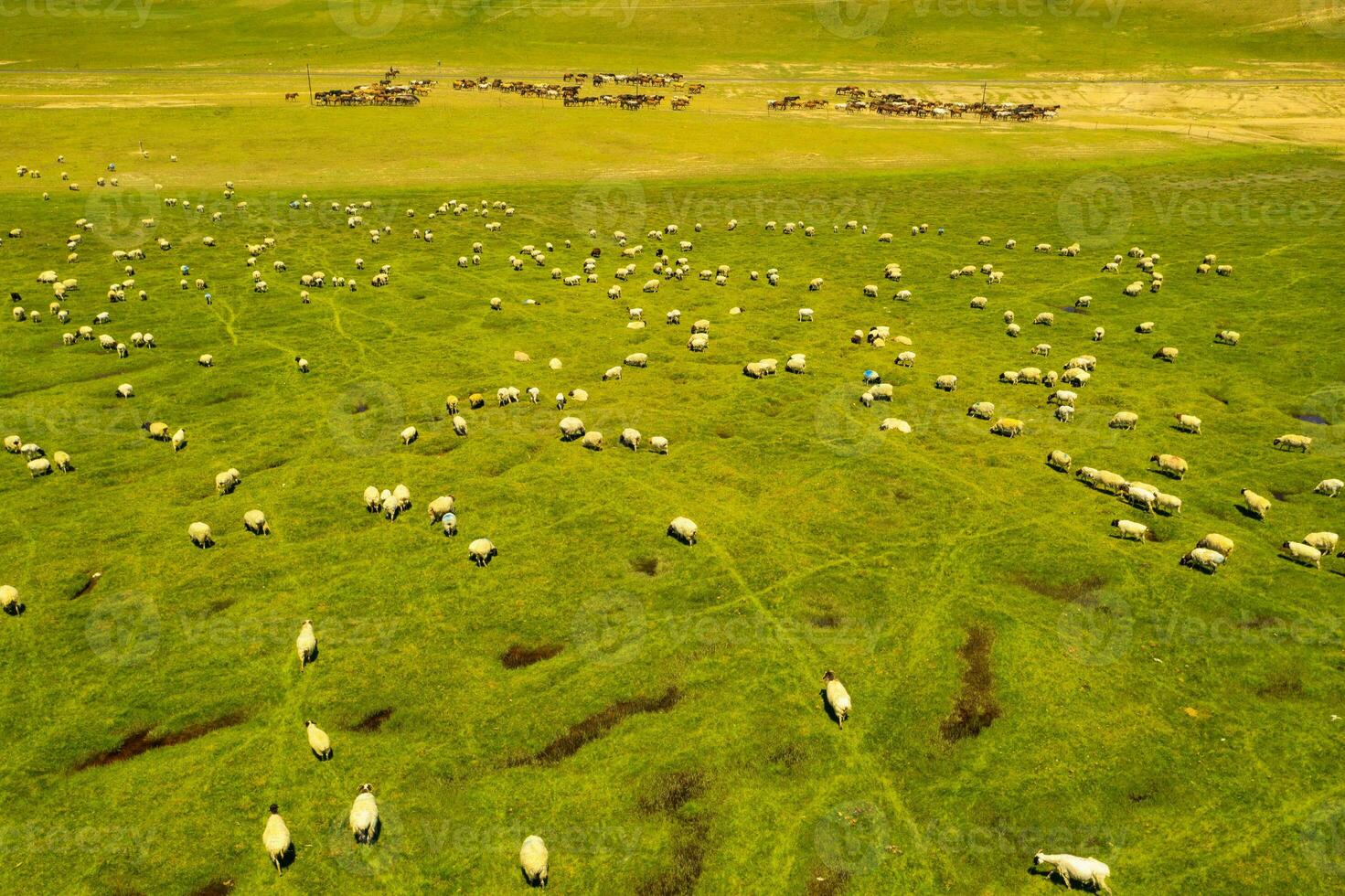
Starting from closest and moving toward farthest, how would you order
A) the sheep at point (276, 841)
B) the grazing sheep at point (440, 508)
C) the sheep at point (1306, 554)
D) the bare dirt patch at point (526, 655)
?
the sheep at point (276, 841)
the bare dirt patch at point (526, 655)
the sheep at point (1306, 554)
the grazing sheep at point (440, 508)

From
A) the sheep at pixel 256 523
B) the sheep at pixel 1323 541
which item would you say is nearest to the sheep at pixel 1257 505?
the sheep at pixel 1323 541

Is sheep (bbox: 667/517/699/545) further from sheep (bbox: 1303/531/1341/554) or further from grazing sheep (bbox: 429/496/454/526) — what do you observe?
sheep (bbox: 1303/531/1341/554)

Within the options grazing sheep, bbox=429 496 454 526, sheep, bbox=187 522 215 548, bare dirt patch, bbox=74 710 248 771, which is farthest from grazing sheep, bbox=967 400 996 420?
sheep, bbox=187 522 215 548

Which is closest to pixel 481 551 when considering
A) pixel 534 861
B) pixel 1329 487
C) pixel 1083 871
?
pixel 534 861

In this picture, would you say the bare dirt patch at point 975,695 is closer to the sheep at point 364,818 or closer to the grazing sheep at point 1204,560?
the grazing sheep at point 1204,560

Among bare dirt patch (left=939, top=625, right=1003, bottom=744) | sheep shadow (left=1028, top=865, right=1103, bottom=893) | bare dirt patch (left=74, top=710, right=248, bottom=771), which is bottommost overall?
bare dirt patch (left=74, top=710, right=248, bottom=771)

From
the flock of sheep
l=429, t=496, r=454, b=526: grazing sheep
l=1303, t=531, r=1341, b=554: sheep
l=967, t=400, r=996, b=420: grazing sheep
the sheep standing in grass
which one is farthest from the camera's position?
l=967, t=400, r=996, b=420: grazing sheep

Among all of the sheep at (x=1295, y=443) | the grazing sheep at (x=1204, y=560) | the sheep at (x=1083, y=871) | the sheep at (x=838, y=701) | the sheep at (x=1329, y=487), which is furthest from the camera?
the sheep at (x=1295, y=443)
